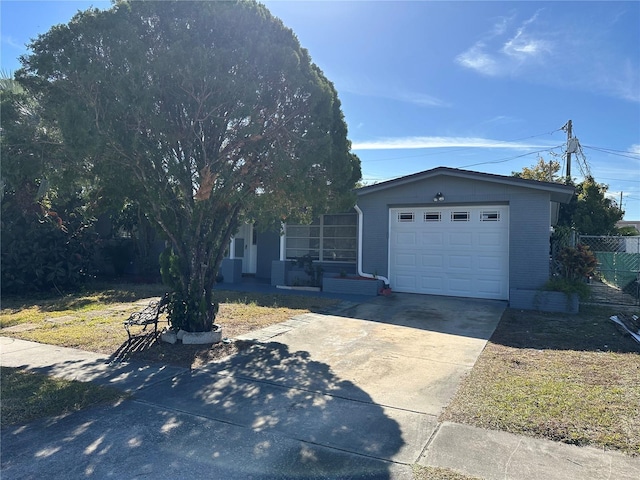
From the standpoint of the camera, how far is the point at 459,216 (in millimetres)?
11469

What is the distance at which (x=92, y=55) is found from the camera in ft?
17.8

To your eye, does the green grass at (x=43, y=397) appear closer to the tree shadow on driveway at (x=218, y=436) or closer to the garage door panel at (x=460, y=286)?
the tree shadow on driveway at (x=218, y=436)

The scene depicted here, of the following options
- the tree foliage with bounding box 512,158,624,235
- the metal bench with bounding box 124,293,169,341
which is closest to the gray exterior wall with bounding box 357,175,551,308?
the metal bench with bounding box 124,293,169,341

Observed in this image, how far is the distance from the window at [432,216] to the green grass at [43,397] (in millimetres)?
9155

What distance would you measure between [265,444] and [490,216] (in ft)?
30.5

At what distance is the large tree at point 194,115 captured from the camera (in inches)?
210

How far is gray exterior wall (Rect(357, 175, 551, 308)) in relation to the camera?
10.3m

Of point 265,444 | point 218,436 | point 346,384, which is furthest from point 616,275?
point 218,436

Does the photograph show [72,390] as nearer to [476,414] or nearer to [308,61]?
[476,414]

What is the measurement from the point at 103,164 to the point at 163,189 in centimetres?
87

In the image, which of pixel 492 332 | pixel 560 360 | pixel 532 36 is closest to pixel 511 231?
pixel 492 332

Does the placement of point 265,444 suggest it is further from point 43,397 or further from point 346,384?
point 43,397

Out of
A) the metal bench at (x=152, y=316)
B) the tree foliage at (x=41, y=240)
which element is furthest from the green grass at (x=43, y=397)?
the tree foliage at (x=41, y=240)

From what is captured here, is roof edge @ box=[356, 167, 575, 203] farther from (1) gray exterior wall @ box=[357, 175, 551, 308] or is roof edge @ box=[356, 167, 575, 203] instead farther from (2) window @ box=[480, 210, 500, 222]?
(2) window @ box=[480, 210, 500, 222]
